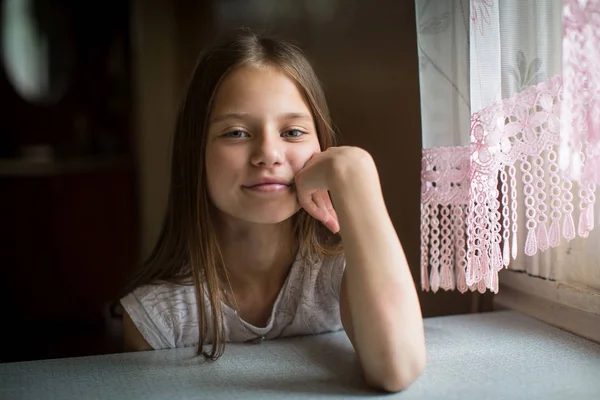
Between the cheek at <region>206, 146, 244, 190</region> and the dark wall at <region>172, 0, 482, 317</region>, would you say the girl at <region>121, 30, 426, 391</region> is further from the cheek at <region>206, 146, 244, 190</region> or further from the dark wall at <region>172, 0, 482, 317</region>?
the dark wall at <region>172, 0, 482, 317</region>

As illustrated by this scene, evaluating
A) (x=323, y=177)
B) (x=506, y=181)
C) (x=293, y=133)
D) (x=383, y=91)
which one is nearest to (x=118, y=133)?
(x=383, y=91)

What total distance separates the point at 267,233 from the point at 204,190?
0.14 meters

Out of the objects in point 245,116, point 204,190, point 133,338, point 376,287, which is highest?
point 245,116

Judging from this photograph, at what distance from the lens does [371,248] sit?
2.53 feet

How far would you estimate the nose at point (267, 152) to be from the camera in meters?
0.90

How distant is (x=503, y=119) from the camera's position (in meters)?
0.81

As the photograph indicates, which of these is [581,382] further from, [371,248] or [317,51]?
[317,51]

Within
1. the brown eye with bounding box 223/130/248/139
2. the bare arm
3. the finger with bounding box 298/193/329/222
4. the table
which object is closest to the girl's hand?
the finger with bounding box 298/193/329/222

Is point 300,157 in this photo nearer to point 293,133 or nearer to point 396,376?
point 293,133

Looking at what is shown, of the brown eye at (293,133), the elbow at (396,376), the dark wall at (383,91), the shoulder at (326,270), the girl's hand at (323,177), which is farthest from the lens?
the dark wall at (383,91)

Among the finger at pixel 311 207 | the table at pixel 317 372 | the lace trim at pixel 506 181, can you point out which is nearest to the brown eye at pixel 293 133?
the finger at pixel 311 207

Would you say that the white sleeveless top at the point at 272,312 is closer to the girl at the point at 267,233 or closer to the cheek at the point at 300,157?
the girl at the point at 267,233

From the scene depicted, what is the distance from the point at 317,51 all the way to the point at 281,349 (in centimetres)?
87

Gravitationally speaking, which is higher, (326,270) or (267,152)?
(267,152)
